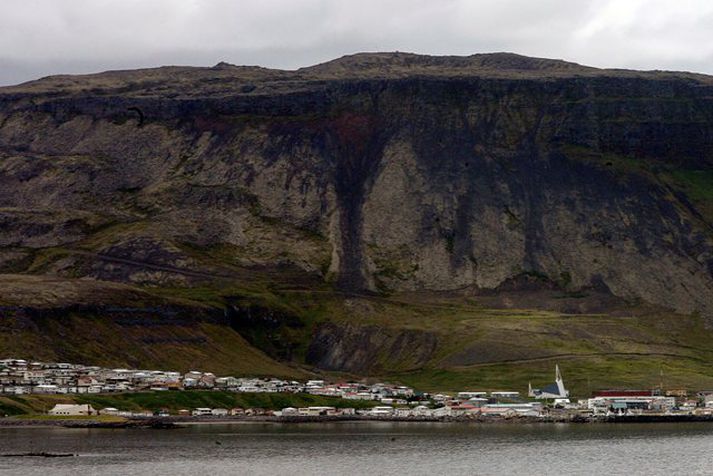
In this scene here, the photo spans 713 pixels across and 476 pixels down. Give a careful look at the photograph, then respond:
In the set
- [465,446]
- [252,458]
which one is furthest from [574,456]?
[252,458]

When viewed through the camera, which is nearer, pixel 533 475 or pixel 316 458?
pixel 533 475

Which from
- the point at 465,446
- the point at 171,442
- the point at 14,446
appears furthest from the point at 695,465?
Result: the point at 14,446

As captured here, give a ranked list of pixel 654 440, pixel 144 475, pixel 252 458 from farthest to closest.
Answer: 1. pixel 654 440
2. pixel 252 458
3. pixel 144 475

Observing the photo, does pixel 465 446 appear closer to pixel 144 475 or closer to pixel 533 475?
pixel 533 475

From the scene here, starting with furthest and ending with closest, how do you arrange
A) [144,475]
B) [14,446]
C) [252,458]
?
[14,446]
[252,458]
[144,475]

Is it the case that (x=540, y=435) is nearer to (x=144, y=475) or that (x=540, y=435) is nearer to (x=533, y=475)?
(x=533, y=475)

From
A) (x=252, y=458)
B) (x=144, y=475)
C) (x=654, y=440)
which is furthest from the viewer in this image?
(x=654, y=440)
